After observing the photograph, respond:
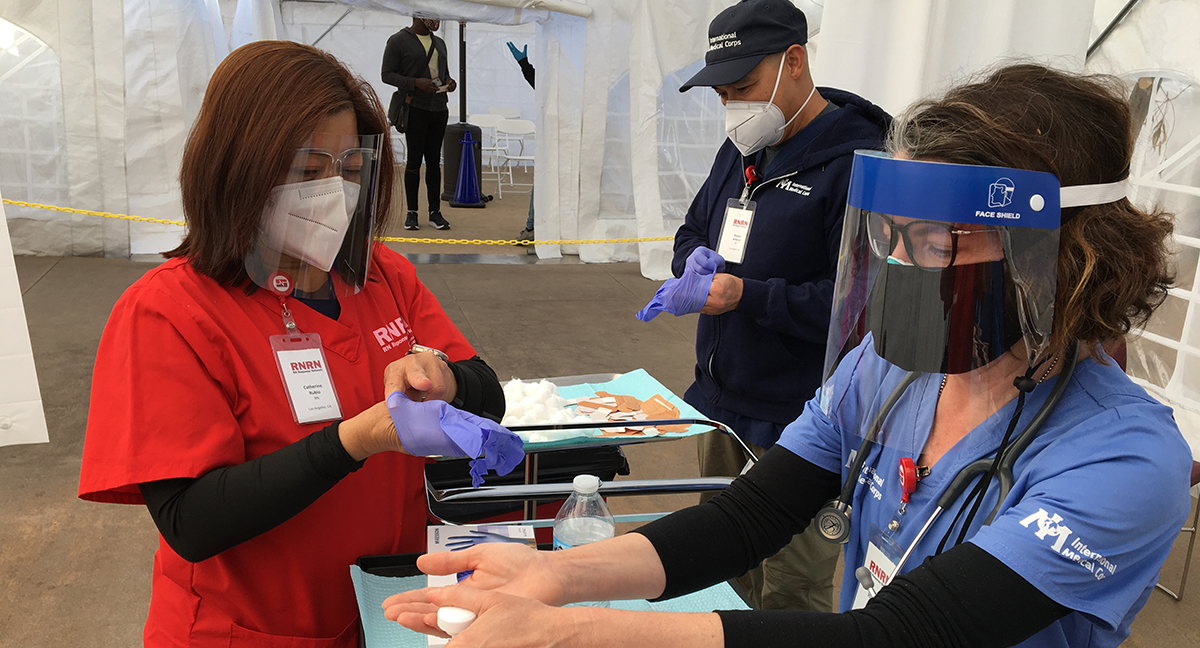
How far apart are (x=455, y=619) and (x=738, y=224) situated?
1647 millimetres

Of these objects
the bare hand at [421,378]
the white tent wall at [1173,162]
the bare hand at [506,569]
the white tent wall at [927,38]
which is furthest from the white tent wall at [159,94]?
the white tent wall at [1173,162]

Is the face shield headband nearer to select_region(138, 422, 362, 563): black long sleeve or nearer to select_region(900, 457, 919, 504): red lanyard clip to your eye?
select_region(900, 457, 919, 504): red lanyard clip

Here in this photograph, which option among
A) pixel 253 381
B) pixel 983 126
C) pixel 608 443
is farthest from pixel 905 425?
pixel 608 443

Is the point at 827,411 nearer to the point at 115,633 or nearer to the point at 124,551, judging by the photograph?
the point at 115,633

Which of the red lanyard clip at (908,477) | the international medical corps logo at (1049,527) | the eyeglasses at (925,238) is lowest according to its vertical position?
the red lanyard clip at (908,477)

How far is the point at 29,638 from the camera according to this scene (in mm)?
2584

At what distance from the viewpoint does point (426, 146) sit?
8.70 m

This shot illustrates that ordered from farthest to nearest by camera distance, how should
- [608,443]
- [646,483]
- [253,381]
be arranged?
[608,443] → [646,483] → [253,381]

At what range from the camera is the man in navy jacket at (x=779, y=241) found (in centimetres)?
218

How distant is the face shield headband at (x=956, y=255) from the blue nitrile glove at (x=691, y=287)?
108 cm

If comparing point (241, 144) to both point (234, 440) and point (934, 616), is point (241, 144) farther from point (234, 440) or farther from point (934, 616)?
point (934, 616)

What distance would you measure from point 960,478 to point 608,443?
1.34m

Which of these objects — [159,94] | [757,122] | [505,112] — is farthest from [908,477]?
[505,112]

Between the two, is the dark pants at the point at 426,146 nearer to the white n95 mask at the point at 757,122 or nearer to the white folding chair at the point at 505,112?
the white n95 mask at the point at 757,122
